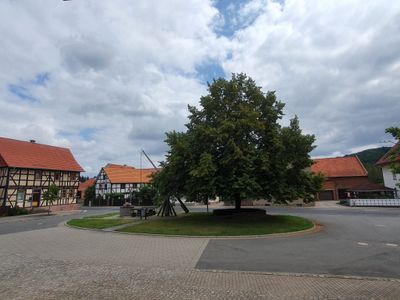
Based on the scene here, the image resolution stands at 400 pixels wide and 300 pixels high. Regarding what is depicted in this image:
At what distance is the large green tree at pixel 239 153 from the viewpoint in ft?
57.2

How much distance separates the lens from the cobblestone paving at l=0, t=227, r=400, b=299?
653 cm

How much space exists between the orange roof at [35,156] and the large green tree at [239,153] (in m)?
25.5

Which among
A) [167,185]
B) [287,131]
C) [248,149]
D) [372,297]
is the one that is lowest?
[372,297]

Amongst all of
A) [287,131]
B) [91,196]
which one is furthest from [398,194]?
[91,196]

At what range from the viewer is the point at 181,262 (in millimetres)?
9516

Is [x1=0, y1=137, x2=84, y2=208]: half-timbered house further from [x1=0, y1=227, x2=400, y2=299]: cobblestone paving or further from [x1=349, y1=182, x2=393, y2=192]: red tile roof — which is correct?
[x1=349, y1=182, x2=393, y2=192]: red tile roof

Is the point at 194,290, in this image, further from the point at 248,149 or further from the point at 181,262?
the point at 248,149

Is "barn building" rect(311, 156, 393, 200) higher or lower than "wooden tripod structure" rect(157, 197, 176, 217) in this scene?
higher

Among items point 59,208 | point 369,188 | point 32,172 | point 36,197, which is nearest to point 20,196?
point 36,197

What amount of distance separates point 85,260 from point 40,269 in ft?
4.77

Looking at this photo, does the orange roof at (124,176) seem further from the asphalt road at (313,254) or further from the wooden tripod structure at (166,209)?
the asphalt road at (313,254)

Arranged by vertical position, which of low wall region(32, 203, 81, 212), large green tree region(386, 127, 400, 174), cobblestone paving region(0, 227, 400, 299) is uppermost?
large green tree region(386, 127, 400, 174)

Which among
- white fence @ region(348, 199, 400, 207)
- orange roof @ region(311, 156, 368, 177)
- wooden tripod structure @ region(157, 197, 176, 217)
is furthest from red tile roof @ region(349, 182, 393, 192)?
wooden tripod structure @ region(157, 197, 176, 217)

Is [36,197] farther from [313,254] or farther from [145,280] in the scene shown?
[313,254]
